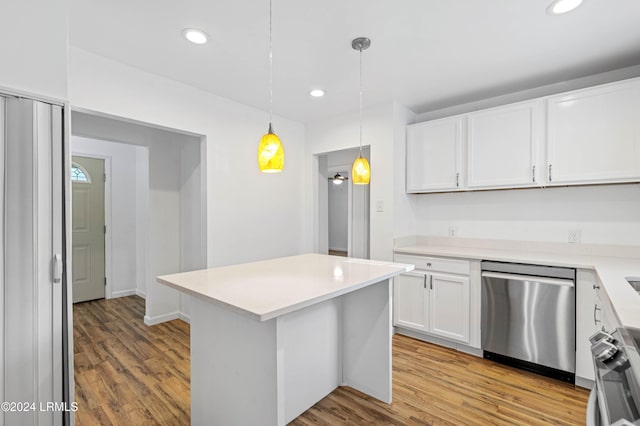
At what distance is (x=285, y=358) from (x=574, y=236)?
2727 millimetres

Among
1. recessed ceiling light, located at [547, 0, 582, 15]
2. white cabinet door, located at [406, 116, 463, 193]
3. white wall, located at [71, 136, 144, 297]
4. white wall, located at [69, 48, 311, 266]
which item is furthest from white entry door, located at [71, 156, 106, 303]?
recessed ceiling light, located at [547, 0, 582, 15]

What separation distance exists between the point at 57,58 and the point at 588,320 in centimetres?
376

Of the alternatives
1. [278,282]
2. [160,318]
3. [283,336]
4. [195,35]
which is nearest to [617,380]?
[283,336]

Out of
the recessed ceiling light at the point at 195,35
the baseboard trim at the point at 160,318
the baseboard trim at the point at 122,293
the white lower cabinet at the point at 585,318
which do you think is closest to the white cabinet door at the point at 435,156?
the white lower cabinet at the point at 585,318

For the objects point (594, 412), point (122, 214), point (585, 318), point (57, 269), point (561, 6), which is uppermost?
point (561, 6)

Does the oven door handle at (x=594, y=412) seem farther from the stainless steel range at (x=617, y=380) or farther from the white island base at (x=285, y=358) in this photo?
the white island base at (x=285, y=358)

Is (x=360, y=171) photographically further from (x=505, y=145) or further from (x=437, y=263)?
(x=505, y=145)

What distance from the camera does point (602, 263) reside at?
2.20 metres

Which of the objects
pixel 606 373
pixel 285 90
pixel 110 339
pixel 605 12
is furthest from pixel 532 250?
pixel 110 339

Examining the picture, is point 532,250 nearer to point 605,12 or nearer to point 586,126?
point 586,126

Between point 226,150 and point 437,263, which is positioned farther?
point 226,150

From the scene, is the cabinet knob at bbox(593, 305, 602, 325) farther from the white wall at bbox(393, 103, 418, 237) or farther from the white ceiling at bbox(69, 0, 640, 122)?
the white ceiling at bbox(69, 0, 640, 122)

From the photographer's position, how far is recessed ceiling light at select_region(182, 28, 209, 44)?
1988 mm

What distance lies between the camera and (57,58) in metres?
1.60
